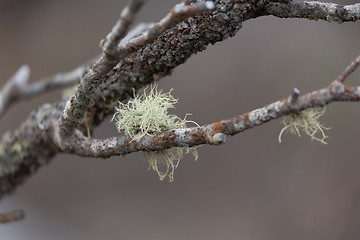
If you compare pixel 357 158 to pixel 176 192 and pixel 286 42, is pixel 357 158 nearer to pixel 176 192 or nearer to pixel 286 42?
pixel 286 42

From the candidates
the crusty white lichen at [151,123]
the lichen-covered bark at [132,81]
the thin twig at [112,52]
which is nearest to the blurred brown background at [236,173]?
the lichen-covered bark at [132,81]

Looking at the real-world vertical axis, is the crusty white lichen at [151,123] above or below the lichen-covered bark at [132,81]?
below

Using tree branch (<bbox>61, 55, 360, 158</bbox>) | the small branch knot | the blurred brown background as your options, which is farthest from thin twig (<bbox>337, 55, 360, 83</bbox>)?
the blurred brown background

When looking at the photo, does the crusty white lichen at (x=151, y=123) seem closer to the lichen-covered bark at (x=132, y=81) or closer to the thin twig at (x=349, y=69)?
the lichen-covered bark at (x=132, y=81)

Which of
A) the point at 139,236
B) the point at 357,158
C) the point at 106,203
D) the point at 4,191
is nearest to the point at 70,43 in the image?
the point at 106,203

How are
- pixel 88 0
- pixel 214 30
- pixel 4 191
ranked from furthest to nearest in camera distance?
1. pixel 88 0
2. pixel 4 191
3. pixel 214 30

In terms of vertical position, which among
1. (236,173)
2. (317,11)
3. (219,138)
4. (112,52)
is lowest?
(219,138)

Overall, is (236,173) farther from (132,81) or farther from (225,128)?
(225,128)

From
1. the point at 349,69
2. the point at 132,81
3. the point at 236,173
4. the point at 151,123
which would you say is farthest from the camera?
the point at 236,173

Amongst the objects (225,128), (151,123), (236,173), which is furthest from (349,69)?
(236,173)
